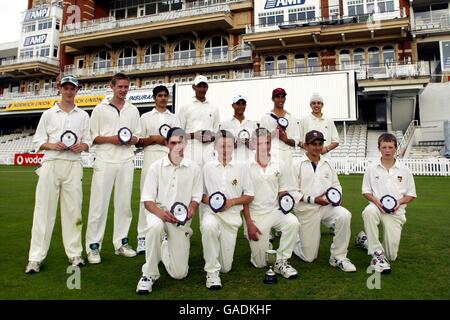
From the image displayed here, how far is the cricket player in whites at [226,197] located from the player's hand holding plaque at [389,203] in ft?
5.33

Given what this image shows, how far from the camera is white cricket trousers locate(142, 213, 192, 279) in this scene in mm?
3371

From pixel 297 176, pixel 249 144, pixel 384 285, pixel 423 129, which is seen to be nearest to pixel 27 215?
pixel 249 144

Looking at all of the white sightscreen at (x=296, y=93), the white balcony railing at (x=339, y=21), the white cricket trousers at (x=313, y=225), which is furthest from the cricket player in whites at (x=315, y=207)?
the white balcony railing at (x=339, y=21)

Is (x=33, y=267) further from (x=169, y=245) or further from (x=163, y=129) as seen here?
(x=163, y=129)

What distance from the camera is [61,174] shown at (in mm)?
4070

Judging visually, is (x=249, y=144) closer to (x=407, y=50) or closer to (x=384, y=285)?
(x=384, y=285)

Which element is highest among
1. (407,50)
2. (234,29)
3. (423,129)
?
(234,29)

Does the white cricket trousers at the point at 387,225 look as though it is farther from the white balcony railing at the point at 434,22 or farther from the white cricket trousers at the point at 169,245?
the white balcony railing at the point at 434,22

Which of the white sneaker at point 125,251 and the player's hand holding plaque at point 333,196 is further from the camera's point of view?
the white sneaker at point 125,251

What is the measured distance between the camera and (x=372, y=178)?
4.35 m

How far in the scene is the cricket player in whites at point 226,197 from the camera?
3.61 meters
